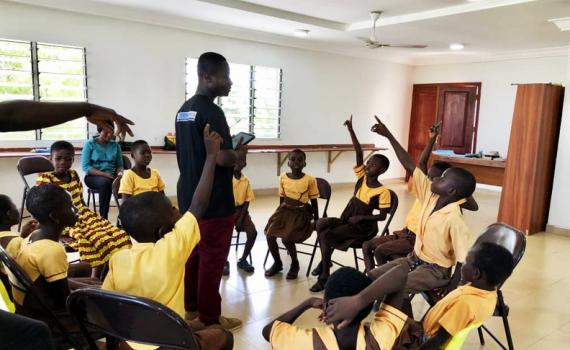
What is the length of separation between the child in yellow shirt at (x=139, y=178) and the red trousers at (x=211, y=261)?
129cm

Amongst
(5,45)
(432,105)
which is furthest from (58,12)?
(432,105)

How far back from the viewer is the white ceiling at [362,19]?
468 cm

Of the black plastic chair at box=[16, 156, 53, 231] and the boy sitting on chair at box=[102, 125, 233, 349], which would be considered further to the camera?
the black plastic chair at box=[16, 156, 53, 231]

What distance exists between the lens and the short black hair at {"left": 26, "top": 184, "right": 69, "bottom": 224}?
1.66m

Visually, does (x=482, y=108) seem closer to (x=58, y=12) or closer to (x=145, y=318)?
(x=58, y=12)

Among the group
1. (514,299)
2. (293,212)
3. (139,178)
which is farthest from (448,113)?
(139,178)

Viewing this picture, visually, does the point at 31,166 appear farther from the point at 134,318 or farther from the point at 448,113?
the point at 448,113

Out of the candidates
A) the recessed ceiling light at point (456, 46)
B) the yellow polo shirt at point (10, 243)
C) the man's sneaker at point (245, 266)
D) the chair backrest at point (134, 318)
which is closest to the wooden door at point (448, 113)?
the recessed ceiling light at point (456, 46)

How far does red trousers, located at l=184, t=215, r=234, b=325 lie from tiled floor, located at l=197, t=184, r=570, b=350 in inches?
10.3

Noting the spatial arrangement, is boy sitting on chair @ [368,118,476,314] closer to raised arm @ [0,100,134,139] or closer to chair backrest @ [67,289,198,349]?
chair backrest @ [67,289,198,349]

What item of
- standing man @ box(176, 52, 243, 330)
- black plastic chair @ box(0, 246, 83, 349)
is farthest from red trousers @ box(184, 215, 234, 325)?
black plastic chair @ box(0, 246, 83, 349)

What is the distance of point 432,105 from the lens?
865 centimetres

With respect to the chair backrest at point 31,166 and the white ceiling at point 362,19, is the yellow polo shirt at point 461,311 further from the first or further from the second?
the white ceiling at point 362,19

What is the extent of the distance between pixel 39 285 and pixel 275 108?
19.0 ft
